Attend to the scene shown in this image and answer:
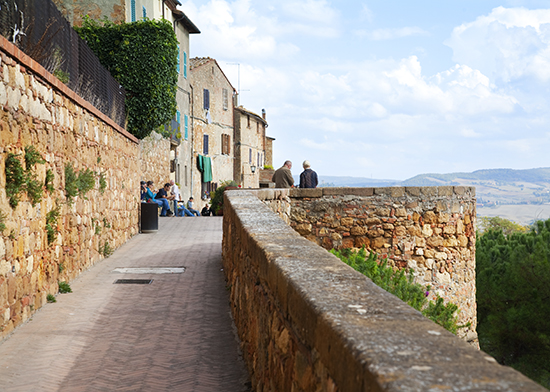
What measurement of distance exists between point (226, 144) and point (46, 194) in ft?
106

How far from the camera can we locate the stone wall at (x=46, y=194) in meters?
5.20

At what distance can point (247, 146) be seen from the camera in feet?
141

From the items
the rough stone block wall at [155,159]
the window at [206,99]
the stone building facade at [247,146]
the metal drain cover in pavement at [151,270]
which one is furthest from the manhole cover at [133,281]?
the stone building facade at [247,146]

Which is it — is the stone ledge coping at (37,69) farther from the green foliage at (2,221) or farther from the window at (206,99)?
the window at (206,99)

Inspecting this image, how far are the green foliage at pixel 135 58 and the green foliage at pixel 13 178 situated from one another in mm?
13425

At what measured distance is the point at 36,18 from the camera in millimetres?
6945

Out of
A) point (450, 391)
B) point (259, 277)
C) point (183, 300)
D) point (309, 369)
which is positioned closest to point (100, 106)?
point (183, 300)

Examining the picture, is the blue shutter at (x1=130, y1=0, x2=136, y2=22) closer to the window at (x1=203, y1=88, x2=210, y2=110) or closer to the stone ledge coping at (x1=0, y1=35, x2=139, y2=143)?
the stone ledge coping at (x1=0, y1=35, x2=139, y2=143)

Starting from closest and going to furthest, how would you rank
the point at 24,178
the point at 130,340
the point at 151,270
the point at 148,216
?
the point at 130,340, the point at 24,178, the point at 151,270, the point at 148,216

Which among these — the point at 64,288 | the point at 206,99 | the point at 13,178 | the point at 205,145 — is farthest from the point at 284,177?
the point at 206,99

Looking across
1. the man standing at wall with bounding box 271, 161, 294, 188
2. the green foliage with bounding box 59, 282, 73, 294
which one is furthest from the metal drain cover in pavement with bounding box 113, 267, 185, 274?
the man standing at wall with bounding box 271, 161, 294, 188

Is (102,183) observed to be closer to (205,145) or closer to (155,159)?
(155,159)

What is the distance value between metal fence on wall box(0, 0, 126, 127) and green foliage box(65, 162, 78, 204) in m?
1.25

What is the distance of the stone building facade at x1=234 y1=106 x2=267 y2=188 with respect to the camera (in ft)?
136
